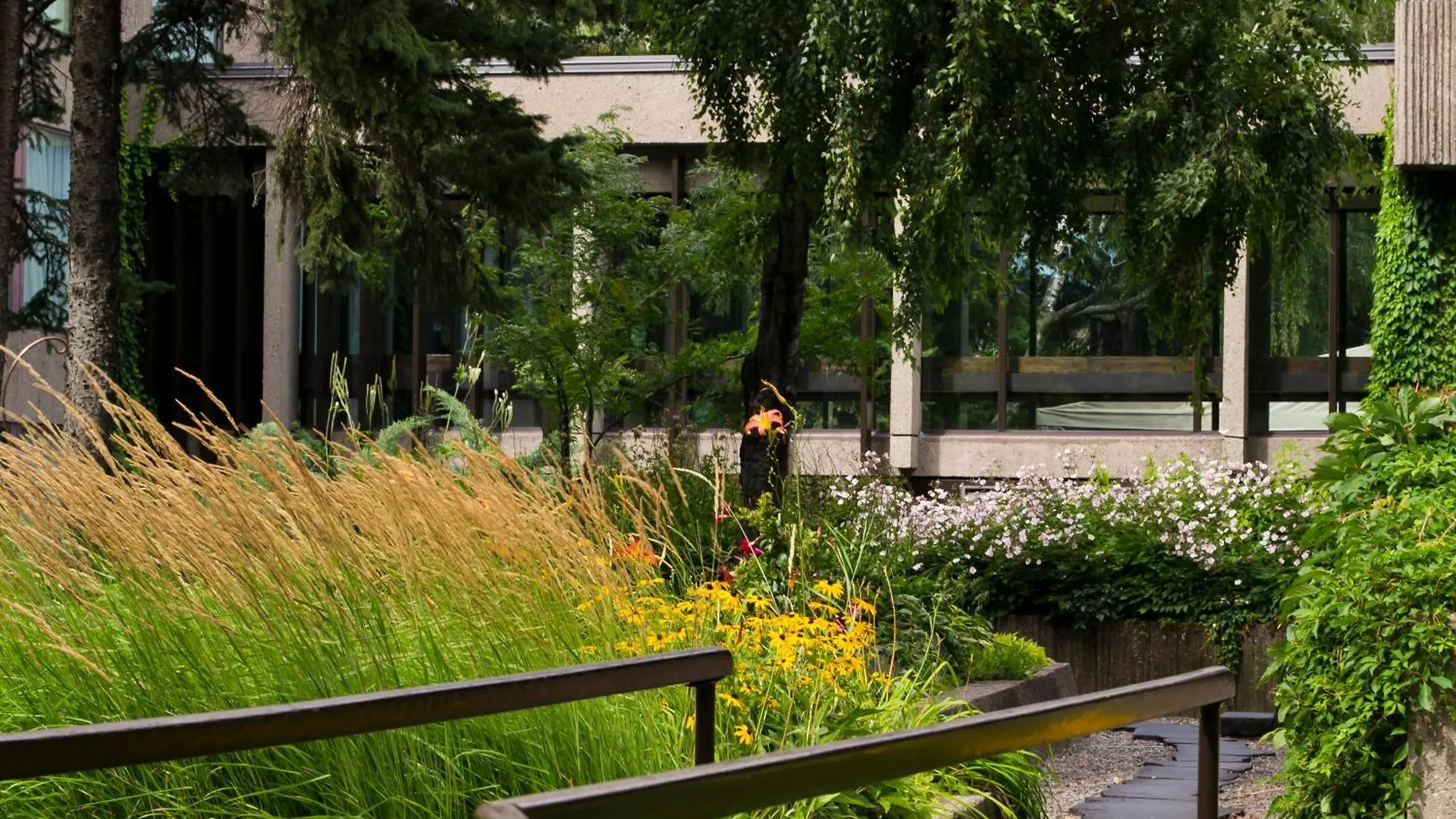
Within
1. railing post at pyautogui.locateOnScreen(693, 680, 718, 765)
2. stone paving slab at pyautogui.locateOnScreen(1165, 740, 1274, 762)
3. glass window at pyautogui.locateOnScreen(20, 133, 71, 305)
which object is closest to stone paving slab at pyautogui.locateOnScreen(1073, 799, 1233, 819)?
stone paving slab at pyautogui.locateOnScreen(1165, 740, 1274, 762)

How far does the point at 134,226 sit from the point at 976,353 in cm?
1118

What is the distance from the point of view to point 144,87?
20.7 meters

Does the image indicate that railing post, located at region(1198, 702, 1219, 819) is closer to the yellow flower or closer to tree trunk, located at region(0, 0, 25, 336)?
the yellow flower

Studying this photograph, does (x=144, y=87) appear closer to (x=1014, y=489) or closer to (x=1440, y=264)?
(x=1014, y=489)

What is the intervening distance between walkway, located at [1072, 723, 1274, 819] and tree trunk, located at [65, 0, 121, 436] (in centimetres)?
802

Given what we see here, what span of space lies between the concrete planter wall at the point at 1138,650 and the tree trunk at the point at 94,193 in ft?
23.1

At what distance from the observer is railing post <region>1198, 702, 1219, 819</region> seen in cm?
284

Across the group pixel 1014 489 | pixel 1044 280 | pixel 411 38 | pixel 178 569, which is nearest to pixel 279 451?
pixel 178 569

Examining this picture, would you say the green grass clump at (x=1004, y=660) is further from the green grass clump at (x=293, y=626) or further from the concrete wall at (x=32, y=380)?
the concrete wall at (x=32, y=380)

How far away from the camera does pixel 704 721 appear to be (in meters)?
3.57

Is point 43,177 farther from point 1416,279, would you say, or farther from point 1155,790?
point 1155,790

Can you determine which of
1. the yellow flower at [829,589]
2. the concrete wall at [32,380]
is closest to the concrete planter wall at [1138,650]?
the yellow flower at [829,589]

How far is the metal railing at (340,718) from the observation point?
2383 millimetres

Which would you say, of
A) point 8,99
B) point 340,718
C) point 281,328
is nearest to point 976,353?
point 281,328
